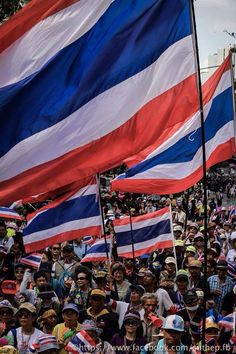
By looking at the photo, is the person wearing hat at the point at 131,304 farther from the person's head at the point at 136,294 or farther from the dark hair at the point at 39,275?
the dark hair at the point at 39,275

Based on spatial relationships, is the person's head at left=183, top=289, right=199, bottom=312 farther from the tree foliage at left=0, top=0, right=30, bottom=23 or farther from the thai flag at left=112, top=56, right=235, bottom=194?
the tree foliage at left=0, top=0, right=30, bottom=23

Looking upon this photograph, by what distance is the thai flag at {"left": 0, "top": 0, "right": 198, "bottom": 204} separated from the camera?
5207mm

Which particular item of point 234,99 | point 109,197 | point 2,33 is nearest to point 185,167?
point 234,99

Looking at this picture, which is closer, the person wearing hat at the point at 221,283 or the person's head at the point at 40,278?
the person wearing hat at the point at 221,283

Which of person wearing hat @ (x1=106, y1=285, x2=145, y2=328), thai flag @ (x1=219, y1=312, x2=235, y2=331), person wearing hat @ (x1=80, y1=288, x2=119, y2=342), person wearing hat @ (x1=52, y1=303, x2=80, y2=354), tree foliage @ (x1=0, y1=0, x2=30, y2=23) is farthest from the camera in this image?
tree foliage @ (x1=0, y1=0, x2=30, y2=23)

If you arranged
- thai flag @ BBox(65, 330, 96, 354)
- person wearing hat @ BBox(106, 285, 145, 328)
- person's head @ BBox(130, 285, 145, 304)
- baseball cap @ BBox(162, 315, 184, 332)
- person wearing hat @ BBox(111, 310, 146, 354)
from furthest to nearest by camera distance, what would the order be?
person's head @ BBox(130, 285, 145, 304), person wearing hat @ BBox(106, 285, 145, 328), person wearing hat @ BBox(111, 310, 146, 354), thai flag @ BBox(65, 330, 96, 354), baseball cap @ BBox(162, 315, 184, 332)

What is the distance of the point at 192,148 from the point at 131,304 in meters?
2.09

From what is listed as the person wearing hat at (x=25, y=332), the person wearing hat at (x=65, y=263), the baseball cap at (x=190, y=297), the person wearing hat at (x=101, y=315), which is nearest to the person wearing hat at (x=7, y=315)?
the person wearing hat at (x=25, y=332)

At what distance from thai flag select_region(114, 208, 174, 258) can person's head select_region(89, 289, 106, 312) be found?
3723 millimetres

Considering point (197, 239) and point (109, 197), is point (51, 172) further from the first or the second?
point (109, 197)

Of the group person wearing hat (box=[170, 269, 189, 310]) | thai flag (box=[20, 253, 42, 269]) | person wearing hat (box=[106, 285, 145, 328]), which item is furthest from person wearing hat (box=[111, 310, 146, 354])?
thai flag (box=[20, 253, 42, 269])

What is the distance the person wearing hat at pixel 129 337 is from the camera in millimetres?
6199

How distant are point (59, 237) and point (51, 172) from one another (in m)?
4.26

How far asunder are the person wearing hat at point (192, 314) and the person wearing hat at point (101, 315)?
27.7 inches
